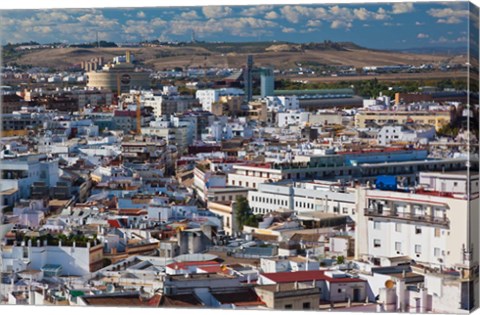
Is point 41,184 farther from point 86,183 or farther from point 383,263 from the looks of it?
point 383,263

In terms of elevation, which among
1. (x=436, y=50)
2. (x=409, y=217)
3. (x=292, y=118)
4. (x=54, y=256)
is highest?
(x=436, y=50)

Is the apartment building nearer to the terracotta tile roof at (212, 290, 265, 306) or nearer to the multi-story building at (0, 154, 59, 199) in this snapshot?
the terracotta tile roof at (212, 290, 265, 306)

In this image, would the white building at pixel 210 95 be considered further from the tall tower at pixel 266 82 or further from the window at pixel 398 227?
the window at pixel 398 227

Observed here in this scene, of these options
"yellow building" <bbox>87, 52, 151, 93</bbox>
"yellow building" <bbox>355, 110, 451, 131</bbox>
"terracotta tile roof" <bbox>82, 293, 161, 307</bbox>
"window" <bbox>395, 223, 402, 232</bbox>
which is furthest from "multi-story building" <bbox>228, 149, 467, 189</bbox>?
"yellow building" <bbox>87, 52, 151, 93</bbox>

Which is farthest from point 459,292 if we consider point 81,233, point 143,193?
point 143,193

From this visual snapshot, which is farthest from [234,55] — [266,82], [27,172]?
[27,172]

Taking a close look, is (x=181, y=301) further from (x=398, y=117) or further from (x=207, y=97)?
(x=207, y=97)
